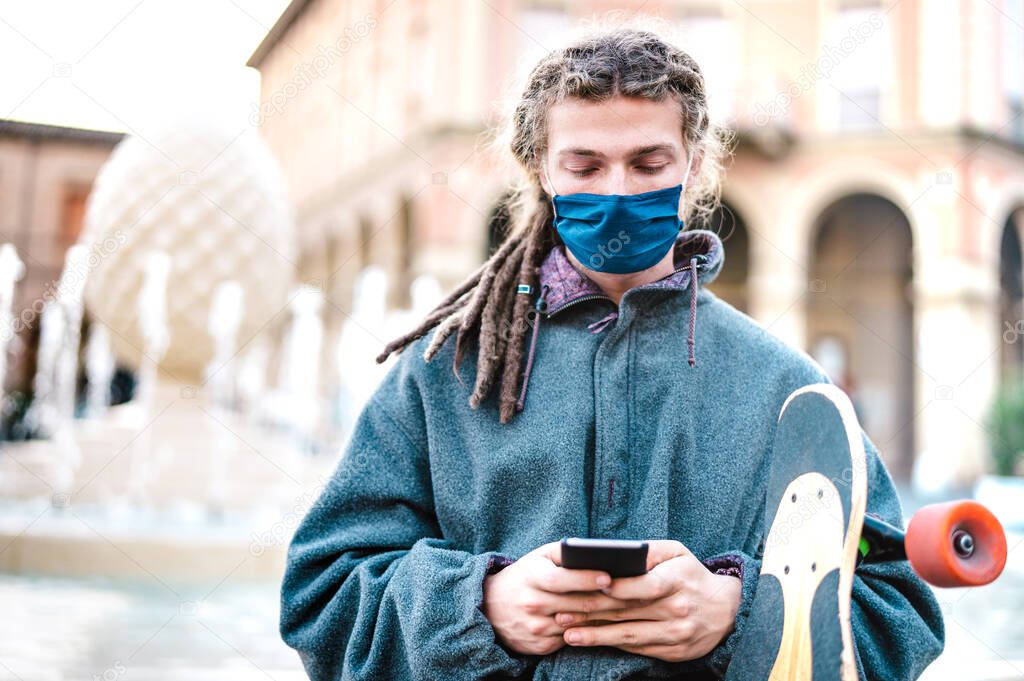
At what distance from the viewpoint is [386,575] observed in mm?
1332

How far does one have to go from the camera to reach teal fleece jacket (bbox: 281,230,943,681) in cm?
125

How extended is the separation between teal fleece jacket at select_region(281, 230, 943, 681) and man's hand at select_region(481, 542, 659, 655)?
21mm

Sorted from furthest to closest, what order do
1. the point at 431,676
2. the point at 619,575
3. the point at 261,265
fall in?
the point at 261,265 < the point at 431,676 < the point at 619,575

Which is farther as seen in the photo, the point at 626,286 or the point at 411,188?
the point at 411,188

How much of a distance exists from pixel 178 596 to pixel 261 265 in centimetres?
281

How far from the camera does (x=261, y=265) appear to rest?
6.80 metres

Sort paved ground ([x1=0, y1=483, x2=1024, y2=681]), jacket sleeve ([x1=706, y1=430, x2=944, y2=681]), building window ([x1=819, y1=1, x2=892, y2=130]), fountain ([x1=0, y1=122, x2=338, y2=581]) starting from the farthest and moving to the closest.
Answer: building window ([x1=819, y1=1, x2=892, y2=130]) < fountain ([x1=0, y1=122, x2=338, y2=581]) < paved ground ([x1=0, y1=483, x2=1024, y2=681]) < jacket sleeve ([x1=706, y1=430, x2=944, y2=681])

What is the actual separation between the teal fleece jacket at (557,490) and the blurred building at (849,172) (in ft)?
41.8

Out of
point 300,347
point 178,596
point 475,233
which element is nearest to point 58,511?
point 178,596

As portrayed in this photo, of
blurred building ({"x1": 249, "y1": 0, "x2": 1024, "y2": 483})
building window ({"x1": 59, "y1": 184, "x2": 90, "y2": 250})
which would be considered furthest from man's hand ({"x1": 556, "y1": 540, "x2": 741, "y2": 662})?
building window ({"x1": 59, "y1": 184, "x2": 90, "y2": 250})

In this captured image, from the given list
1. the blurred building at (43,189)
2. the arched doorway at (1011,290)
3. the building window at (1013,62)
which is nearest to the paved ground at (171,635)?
the building window at (1013,62)

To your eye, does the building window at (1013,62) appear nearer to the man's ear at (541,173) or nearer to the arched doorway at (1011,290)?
the arched doorway at (1011,290)

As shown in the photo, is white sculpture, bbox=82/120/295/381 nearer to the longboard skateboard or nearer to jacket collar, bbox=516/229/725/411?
jacket collar, bbox=516/229/725/411

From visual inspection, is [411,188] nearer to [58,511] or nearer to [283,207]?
[283,207]
